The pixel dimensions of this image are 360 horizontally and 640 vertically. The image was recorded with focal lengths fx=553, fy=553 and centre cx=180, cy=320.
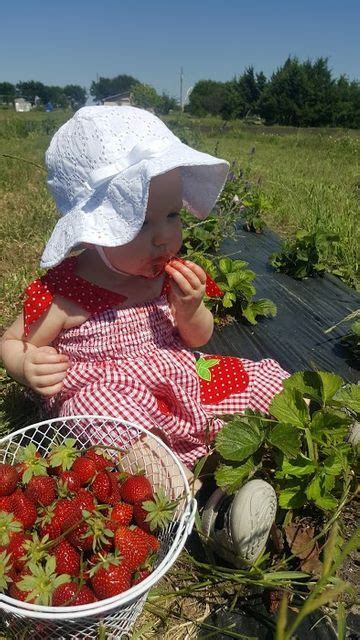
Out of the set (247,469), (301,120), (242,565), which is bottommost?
(242,565)

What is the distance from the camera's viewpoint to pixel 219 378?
2186 millimetres

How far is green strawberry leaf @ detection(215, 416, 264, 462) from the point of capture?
5.29ft

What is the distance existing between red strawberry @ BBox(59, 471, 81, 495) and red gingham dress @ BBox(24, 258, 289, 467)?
0.38 meters

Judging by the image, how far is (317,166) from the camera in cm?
1179

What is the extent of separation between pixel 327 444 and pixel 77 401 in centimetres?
80

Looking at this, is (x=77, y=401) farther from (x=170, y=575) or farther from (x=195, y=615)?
(x=195, y=615)

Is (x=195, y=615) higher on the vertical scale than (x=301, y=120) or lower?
lower

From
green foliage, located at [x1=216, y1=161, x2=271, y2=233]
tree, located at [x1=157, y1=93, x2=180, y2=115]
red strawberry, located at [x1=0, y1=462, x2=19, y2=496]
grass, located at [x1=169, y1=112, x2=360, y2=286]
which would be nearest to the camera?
red strawberry, located at [x1=0, y1=462, x2=19, y2=496]

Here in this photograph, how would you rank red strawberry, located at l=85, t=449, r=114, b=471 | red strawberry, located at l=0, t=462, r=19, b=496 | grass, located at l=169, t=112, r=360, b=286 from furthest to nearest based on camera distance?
grass, located at l=169, t=112, r=360, b=286 < red strawberry, located at l=85, t=449, r=114, b=471 < red strawberry, located at l=0, t=462, r=19, b=496

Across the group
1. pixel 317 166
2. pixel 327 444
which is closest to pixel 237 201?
pixel 327 444

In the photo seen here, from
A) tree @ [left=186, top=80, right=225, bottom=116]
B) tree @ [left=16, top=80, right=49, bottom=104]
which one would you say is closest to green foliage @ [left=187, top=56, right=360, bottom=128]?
Result: tree @ [left=186, top=80, right=225, bottom=116]

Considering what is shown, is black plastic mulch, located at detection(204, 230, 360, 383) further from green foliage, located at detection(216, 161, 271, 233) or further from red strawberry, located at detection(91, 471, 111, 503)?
red strawberry, located at detection(91, 471, 111, 503)

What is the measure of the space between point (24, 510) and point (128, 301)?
82cm

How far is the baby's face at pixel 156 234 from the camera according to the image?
65.2 inches
